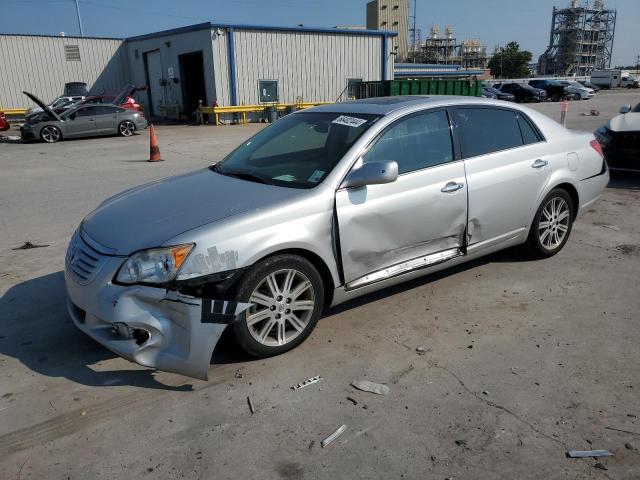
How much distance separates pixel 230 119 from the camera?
996 inches

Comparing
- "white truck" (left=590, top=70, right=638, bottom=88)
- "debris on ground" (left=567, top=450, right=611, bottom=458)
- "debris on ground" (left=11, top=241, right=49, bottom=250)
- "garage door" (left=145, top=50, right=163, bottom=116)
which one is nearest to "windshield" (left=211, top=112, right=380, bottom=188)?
"debris on ground" (left=567, top=450, right=611, bottom=458)

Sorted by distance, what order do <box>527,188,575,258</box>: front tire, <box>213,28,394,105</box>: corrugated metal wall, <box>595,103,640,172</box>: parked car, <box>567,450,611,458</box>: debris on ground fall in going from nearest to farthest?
<box>567,450,611,458</box>: debris on ground < <box>527,188,575,258</box>: front tire < <box>595,103,640,172</box>: parked car < <box>213,28,394,105</box>: corrugated metal wall

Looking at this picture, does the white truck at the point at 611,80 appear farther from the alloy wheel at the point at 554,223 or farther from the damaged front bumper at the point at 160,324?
the damaged front bumper at the point at 160,324

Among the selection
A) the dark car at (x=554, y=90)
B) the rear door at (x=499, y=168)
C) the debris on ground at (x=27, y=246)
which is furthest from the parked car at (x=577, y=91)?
the debris on ground at (x=27, y=246)

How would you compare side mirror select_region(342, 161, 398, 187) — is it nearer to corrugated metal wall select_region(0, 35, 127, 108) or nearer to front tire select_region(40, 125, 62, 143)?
front tire select_region(40, 125, 62, 143)

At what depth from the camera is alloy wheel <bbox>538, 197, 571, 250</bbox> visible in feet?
16.8

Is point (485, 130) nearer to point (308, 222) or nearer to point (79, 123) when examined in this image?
point (308, 222)

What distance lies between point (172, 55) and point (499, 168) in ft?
85.4

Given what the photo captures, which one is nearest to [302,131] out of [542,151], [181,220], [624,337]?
[181,220]

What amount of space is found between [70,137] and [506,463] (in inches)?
739

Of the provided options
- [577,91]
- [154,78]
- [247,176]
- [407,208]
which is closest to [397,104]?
[407,208]

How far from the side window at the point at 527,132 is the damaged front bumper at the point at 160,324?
10.8ft

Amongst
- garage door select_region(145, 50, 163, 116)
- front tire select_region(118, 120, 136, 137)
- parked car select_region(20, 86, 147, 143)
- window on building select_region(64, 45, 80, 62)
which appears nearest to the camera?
parked car select_region(20, 86, 147, 143)

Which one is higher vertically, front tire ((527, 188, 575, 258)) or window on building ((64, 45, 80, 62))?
window on building ((64, 45, 80, 62))
